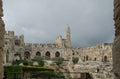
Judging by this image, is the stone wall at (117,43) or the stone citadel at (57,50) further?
the stone citadel at (57,50)

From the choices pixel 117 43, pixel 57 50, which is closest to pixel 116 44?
pixel 117 43

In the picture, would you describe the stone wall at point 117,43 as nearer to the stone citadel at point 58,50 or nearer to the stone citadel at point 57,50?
the stone citadel at point 57,50

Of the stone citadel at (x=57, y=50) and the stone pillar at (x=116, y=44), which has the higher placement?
the stone citadel at (x=57, y=50)

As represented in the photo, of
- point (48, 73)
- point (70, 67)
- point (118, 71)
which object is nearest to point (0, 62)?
point (118, 71)

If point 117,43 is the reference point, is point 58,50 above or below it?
above

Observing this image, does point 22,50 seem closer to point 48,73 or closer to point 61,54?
point 61,54

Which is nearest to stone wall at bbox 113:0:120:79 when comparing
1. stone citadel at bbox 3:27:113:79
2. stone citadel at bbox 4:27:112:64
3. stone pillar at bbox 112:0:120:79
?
stone pillar at bbox 112:0:120:79

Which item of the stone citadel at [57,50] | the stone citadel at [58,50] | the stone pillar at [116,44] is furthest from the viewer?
the stone citadel at [58,50]

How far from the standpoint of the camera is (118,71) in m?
3.02

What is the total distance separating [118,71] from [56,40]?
6368 cm

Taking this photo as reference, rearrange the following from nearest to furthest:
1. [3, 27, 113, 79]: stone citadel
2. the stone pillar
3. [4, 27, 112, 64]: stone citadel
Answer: the stone pillar
[3, 27, 113, 79]: stone citadel
[4, 27, 112, 64]: stone citadel

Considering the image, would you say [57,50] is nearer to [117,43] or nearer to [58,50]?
[58,50]

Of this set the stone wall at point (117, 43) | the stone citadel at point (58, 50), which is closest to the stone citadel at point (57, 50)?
the stone citadel at point (58, 50)

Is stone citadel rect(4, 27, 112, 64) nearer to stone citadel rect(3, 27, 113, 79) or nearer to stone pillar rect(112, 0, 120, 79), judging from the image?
stone citadel rect(3, 27, 113, 79)
